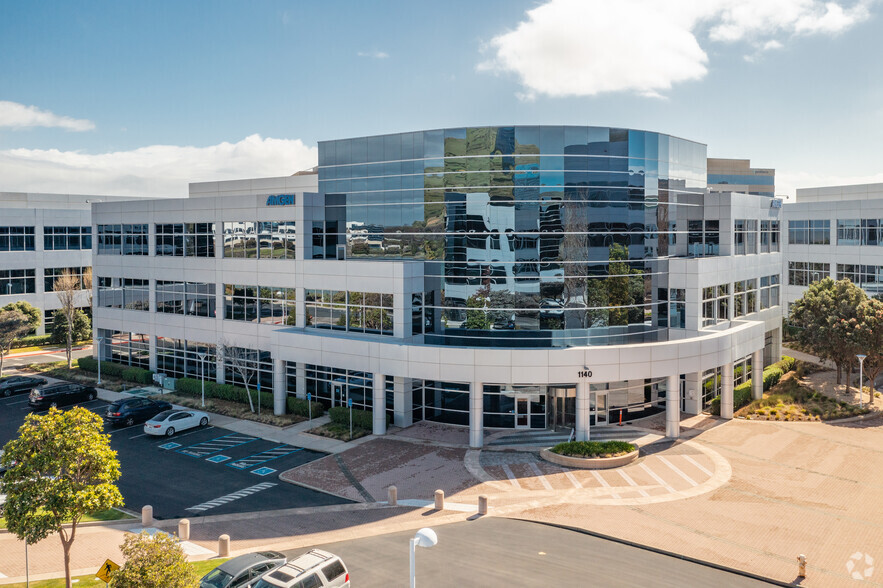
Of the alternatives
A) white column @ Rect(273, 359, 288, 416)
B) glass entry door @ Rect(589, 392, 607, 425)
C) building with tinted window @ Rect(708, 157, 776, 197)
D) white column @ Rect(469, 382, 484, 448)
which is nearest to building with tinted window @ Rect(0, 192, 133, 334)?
white column @ Rect(273, 359, 288, 416)

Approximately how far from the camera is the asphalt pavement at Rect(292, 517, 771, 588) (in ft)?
70.5

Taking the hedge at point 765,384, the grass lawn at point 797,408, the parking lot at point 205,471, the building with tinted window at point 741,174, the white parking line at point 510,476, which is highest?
the building with tinted window at point 741,174

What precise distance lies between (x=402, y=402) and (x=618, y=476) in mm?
13163

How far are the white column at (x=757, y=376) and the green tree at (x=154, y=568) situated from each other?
37474mm

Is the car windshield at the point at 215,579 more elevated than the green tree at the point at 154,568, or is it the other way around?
the green tree at the point at 154,568

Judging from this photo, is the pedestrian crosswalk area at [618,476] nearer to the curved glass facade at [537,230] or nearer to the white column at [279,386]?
the curved glass facade at [537,230]

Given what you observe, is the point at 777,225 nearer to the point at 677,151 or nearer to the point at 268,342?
the point at 677,151

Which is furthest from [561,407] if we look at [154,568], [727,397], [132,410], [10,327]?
[10,327]

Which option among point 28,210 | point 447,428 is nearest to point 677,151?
point 447,428

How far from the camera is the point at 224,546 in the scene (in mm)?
23172

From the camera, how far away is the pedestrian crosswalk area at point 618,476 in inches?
1145

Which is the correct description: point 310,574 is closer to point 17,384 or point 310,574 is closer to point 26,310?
point 17,384

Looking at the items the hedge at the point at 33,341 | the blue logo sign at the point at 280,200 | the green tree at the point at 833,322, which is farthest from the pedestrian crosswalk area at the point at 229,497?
the hedge at the point at 33,341

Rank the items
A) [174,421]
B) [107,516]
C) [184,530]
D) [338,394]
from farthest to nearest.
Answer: [338,394] → [174,421] → [107,516] → [184,530]
